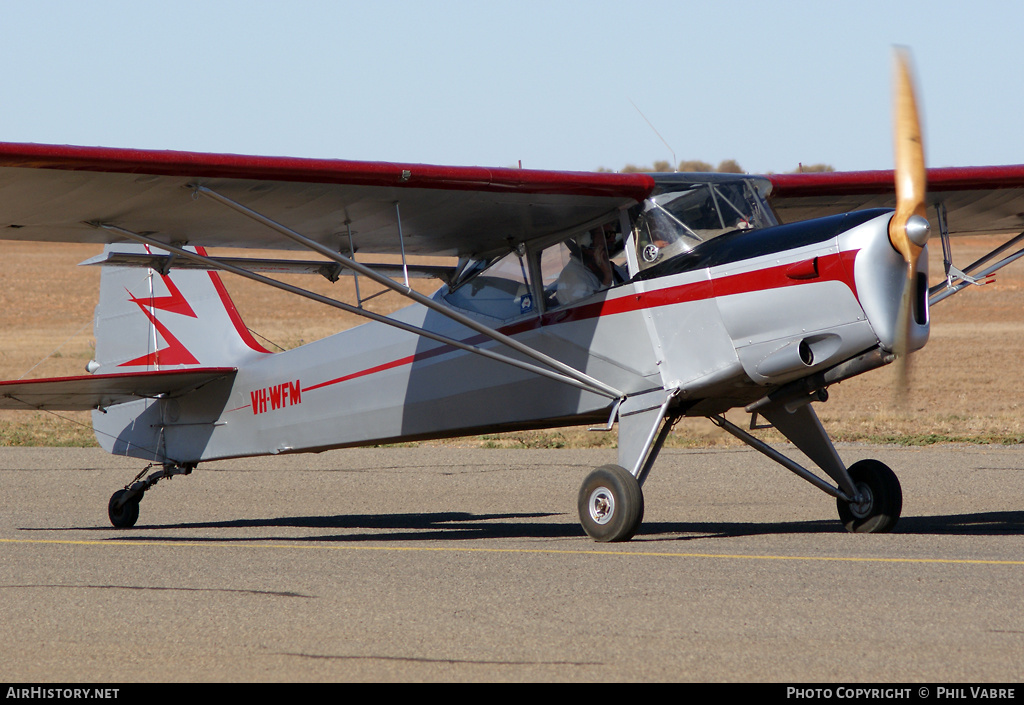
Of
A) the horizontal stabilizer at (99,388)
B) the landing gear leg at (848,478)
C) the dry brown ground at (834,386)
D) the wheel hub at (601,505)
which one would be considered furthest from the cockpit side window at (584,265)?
the horizontal stabilizer at (99,388)

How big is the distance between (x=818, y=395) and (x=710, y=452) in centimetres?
817

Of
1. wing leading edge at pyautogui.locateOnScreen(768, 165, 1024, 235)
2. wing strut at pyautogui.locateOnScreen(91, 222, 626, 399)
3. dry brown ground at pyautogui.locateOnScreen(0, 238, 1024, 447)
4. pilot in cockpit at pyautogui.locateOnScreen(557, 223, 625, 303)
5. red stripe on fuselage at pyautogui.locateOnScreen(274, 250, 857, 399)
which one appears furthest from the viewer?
dry brown ground at pyautogui.locateOnScreen(0, 238, 1024, 447)

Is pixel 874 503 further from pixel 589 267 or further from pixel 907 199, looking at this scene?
pixel 589 267

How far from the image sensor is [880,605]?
16.7ft

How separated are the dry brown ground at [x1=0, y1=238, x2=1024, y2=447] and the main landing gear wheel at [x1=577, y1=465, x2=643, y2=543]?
5.77ft

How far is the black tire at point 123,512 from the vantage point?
1066 cm

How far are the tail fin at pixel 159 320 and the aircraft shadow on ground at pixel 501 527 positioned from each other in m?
2.00

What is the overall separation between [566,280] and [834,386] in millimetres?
17025

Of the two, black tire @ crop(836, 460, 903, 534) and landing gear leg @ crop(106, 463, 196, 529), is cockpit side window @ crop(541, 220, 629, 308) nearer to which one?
black tire @ crop(836, 460, 903, 534)

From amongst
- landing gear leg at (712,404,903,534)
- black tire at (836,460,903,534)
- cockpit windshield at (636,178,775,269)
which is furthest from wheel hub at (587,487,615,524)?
black tire at (836,460,903,534)

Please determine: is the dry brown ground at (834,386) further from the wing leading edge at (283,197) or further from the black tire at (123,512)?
the black tire at (123,512)

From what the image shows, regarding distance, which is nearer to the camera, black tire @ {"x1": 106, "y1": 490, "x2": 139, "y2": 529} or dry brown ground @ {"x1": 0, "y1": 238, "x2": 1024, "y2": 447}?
black tire @ {"x1": 106, "y1": 490, "x2": 139, "y2": 529}

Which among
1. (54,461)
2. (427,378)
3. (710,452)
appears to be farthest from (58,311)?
(427,378)

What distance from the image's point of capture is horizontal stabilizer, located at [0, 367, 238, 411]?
947cm
